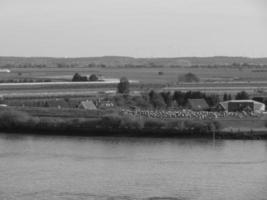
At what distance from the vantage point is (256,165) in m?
8.13

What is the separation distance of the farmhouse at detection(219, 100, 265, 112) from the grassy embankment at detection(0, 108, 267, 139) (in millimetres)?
1477

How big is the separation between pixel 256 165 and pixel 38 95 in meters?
8.15

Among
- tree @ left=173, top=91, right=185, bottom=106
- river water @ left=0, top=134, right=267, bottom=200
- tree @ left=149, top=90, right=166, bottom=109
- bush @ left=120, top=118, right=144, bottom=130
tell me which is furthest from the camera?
tree @ left=173, top=91, right=185, bottom=106

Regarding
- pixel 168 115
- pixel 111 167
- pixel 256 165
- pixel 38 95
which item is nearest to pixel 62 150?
pixel 111 167

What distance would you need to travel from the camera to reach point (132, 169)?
310 inches

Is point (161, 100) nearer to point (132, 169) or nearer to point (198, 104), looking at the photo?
point (198, 104)

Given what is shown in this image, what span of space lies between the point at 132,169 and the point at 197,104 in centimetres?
608

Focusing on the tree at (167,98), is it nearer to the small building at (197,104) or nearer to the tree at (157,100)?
the tree at (157,100)

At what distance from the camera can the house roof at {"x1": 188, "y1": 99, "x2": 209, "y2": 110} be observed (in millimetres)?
13578

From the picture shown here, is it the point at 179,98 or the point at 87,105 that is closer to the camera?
the point at 87,105

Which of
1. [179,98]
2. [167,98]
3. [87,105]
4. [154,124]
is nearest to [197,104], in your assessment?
[179,98]

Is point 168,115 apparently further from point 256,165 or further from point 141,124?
point 256,165

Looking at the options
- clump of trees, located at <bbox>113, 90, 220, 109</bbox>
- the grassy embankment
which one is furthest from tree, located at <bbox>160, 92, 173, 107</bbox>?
the grassy embankment

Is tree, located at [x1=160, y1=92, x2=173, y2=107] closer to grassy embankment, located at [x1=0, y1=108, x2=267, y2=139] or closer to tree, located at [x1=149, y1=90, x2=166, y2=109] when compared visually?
tree, located at [x1=149, y1=90, x2=166, y2=109]
